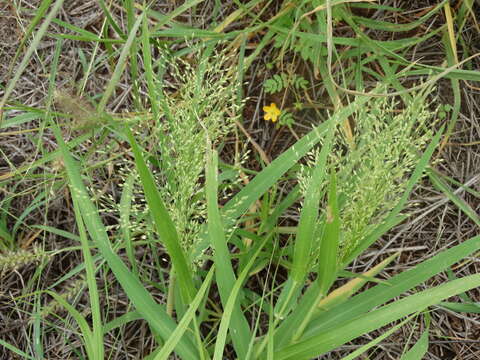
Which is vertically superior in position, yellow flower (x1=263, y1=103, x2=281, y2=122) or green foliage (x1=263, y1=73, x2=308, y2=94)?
green foliage (x1=263, y1=73, x2=308, y2=94)

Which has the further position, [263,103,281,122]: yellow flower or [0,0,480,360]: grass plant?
[263,103,281,122]: yellow flower

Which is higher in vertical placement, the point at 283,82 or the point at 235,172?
the point at 283,82

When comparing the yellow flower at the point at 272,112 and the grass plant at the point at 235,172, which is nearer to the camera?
the grass plant at the point at 235,172

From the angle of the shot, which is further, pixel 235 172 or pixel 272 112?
pixel 272 112

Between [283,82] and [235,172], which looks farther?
[283,82]

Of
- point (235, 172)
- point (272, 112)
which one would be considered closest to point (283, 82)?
point (272, 112)

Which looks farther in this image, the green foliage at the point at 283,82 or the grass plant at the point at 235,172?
the green foliage at the point at 283,82

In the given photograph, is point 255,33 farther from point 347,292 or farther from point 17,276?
point 17,276

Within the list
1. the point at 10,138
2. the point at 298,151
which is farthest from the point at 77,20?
the point at 298,151

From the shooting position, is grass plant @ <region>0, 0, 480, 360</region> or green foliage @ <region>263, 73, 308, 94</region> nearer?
grass plant @ <region>0, 0, 480, 360</region>

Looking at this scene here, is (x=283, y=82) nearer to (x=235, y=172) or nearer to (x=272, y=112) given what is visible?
(x=272, y=112)

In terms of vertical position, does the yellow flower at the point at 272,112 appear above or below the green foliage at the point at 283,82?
below
